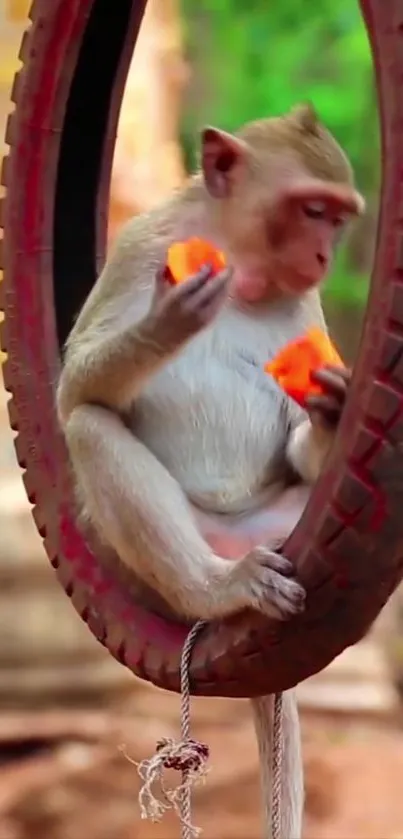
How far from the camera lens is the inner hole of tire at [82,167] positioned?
0.93 m

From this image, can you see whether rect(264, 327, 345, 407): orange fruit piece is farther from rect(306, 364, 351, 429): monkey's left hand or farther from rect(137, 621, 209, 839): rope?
rect(137, 621, 209, 839): rope

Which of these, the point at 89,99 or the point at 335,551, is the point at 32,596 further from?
the point at 335,551

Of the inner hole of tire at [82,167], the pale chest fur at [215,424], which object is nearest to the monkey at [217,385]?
the pale chest fur at [215,424]

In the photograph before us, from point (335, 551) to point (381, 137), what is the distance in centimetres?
22

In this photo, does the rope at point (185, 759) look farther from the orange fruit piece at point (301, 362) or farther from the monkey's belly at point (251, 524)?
the orange fruit piece at point (301, 362)

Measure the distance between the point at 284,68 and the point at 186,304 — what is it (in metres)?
0.60

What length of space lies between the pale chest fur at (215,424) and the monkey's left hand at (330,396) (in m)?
0.13

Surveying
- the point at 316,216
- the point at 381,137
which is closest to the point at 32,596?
the point at 316,216

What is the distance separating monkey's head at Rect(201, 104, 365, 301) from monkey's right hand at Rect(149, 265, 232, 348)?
80 millimetres

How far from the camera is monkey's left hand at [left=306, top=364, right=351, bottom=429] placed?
2.15ft

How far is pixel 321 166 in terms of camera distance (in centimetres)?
74

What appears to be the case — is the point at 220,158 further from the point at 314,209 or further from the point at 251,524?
the point at 251,524

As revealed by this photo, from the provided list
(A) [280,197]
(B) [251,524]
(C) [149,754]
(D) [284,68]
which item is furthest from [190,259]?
(C) [149,754]

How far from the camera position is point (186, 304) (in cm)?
67
